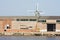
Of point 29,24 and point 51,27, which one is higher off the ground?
point 29,24

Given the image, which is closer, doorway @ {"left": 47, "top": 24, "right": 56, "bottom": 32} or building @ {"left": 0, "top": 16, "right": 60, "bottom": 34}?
building @ {"left": 0, "top": 16, "right": 60, "bottom": 34}

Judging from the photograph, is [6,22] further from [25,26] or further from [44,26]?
[44,26]

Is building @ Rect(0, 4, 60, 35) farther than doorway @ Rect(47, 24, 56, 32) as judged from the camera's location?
No

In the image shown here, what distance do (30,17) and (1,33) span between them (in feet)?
35.1

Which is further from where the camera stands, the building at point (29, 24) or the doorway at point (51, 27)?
the doorway at point (51, 27)

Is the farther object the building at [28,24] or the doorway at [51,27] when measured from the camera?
the doorway at [51,27]

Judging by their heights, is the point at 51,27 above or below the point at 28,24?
below

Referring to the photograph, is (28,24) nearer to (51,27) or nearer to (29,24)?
(29,24)

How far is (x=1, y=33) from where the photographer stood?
78.0m

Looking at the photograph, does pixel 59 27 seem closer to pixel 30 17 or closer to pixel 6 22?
pixel 30 17

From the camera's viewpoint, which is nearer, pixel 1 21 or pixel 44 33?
pixel 44 33

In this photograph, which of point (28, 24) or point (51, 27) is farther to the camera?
point (28, 24)

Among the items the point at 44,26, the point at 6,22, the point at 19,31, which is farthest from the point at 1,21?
the point at 44,26

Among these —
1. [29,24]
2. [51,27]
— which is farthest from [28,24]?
[51,27]
